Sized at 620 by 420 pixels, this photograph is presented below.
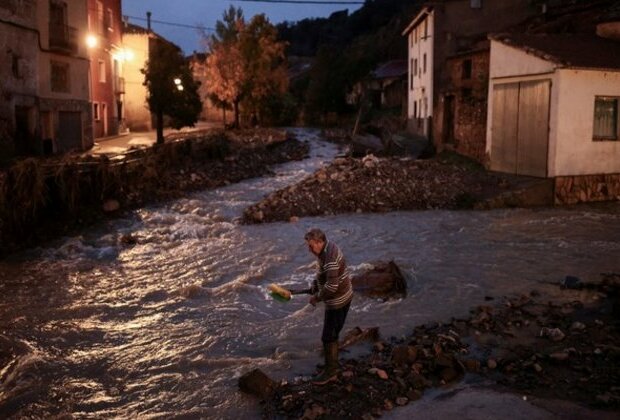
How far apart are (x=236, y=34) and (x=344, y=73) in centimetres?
1096

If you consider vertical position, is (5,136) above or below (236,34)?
below

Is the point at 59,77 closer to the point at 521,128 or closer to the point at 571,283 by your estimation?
the point at 521,128

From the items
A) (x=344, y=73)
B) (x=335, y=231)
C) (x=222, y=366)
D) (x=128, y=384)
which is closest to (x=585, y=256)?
(x=335, y=231)

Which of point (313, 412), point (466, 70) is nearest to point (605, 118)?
point (466, 70)

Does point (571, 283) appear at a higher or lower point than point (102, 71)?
lower

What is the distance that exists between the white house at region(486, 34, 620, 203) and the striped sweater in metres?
13.6

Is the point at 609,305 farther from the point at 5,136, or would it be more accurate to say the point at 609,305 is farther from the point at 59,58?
A: the point at 59,58

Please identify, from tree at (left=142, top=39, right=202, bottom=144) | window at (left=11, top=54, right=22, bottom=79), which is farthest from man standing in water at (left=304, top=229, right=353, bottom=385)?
tree at (left=142, top=39, right=202, bottom=144)

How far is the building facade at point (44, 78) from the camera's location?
2260 centimetres

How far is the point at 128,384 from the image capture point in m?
6.95

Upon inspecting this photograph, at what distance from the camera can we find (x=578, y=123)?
17922 mm

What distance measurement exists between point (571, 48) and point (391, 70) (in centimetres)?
3444

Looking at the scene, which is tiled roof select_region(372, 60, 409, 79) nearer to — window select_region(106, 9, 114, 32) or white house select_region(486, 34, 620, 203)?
window select_region(106, 9, 114, 32)

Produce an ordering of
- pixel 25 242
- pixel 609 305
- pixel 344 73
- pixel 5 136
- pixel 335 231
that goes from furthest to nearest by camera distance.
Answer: pixel 344 73 < pixel 5 136 < pixel 335 231 < pixel 25 242 < pixel 609 305
